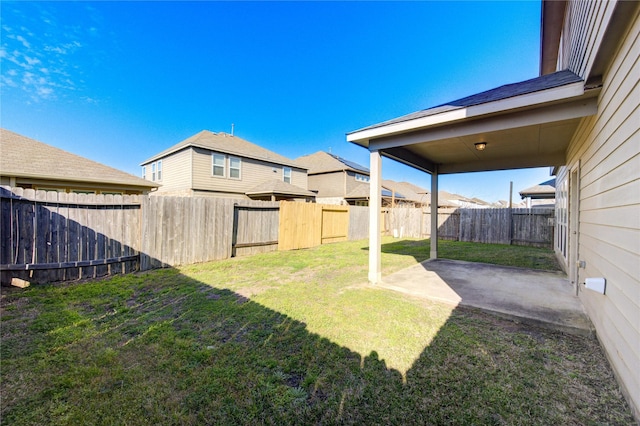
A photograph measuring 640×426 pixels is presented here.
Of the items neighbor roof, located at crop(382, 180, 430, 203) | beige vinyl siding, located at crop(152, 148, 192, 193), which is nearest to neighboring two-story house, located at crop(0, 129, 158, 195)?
beige vinyl siding, located at crop(152, 148, 192, 193)

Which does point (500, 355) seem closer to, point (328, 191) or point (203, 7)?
point (203, 7)

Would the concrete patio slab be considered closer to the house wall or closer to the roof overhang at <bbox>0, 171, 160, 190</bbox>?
the roof overhang at <bbox>0, 171, 160, 190</bbox>

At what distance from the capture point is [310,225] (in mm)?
10398

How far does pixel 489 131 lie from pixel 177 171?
1454 cm

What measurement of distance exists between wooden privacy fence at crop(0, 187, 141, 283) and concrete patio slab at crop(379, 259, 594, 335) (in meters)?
5.77

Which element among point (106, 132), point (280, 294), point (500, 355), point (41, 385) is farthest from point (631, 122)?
point (106, 132)

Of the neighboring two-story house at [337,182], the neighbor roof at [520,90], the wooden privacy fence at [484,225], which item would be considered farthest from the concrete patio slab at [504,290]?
the neighboring two-story house at [337,182]

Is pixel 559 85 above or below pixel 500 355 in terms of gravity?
above

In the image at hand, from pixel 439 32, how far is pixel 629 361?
12525 mm

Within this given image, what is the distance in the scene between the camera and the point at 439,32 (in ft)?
34.6

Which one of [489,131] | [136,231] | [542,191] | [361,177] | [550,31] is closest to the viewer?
[489,131]

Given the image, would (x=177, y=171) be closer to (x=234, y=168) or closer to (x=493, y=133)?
(x=234, y=168)

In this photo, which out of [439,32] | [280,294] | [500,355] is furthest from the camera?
[439,32]

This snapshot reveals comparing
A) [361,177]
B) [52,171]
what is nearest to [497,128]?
[52,171]
